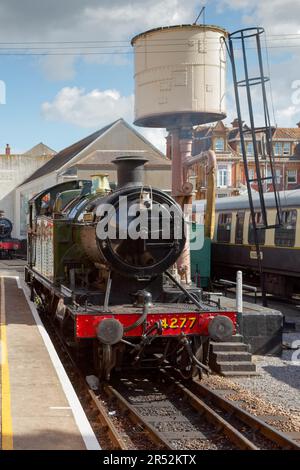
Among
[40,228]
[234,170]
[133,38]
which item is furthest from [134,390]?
[234,170]

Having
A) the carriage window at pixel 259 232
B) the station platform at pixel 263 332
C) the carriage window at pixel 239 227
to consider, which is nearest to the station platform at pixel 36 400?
the station platform at pixel 263 332

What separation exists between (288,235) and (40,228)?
680 cm

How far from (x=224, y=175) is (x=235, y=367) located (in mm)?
45416

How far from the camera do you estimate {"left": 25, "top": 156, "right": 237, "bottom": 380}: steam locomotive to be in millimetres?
8094

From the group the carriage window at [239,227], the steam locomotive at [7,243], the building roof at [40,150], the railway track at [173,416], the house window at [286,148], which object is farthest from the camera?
the building roof at [40,150]

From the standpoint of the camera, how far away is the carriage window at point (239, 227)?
61.0 feet

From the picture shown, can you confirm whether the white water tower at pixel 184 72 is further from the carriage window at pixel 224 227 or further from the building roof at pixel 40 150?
the building roof at pixel 40 150

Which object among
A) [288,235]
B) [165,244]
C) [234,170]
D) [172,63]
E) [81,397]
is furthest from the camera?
[234,170]

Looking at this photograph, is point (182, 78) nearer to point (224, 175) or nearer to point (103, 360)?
point (103, 360)

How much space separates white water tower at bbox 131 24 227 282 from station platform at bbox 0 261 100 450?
250 inches

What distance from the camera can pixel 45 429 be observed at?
18.6ft

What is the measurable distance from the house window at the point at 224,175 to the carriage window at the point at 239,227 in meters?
34.9
